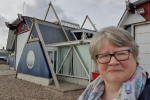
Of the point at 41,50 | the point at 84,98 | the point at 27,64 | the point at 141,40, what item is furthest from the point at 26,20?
the point at 84,98

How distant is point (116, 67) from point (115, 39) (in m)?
0.21

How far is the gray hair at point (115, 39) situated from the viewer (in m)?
1.02

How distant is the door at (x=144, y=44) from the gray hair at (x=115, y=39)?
4943mm

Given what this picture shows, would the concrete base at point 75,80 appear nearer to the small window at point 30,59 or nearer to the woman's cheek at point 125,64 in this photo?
the small window at point 30,59

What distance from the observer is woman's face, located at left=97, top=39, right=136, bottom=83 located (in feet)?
3.25

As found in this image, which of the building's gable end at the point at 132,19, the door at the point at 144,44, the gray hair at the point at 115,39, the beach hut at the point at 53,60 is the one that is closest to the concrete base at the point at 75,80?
the beach hut at the point at 53,60

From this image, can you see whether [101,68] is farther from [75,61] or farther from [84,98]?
[75,61]

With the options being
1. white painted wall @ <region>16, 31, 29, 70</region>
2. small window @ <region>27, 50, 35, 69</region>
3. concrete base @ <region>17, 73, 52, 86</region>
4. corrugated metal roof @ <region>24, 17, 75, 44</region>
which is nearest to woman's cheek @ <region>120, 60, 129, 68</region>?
concrete base @ <region>17, 73, 52, 86</region>

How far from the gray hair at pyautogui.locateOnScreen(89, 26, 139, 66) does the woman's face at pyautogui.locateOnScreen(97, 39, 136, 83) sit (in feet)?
0.11

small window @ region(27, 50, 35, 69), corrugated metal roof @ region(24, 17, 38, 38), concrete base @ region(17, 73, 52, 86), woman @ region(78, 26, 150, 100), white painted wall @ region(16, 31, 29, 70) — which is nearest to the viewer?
woman @ region(78, 26, 150, 100)

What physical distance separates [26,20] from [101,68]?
44.4 ft

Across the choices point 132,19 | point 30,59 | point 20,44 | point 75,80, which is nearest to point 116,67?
point 132,19

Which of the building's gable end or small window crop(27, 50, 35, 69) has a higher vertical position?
the building's gable end

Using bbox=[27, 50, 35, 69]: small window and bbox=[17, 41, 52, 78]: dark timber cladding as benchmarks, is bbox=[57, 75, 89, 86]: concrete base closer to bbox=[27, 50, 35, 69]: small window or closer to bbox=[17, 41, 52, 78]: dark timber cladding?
bbox=[17, 41, 52, 78]: dark timber cladding
